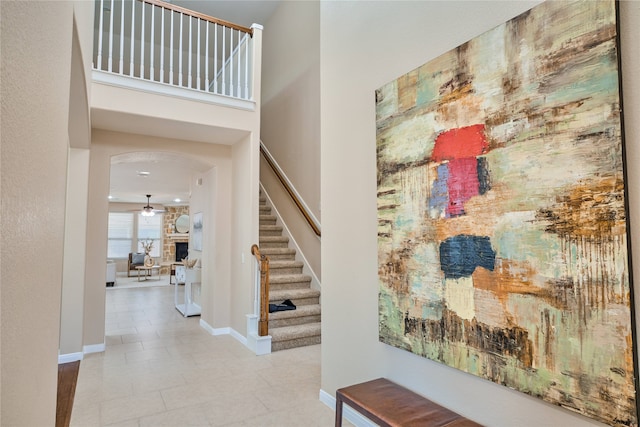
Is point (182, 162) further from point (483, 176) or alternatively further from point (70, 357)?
point (483, 176)

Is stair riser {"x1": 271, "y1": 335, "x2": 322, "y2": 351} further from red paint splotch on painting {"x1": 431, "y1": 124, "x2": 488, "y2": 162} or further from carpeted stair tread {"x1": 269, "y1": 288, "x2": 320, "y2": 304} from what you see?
red paint splotch on painting {"x1": 431, "y1": 124, "x2": 488, "y2": 162}

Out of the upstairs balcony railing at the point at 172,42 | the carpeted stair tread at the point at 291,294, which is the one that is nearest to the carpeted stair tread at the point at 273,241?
the carpeted stair tread at the point at 291,294

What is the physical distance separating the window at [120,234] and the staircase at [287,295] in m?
9.36

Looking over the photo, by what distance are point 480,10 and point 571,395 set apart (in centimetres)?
176

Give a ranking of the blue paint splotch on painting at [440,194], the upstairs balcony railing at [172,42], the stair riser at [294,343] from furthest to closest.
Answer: the stair riser at [294,343] < the upstairs balcony railing at [172,42] < the blue paint splotch on painting at [440,194]

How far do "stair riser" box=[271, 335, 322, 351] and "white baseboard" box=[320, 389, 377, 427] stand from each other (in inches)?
57.9

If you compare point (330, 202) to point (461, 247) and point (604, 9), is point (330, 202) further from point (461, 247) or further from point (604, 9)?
point (604, 9)

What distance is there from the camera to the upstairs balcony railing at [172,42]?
4.23 metres

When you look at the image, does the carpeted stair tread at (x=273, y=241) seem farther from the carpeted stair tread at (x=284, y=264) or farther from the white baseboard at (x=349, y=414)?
the white baseboard at (x=349, y=414)

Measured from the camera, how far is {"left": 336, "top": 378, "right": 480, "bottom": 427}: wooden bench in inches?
70.6

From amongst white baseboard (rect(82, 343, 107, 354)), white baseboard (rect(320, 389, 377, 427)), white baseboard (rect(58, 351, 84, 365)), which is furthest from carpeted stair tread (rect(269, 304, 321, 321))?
white baseboard (rect(58, 351, 84, 365))

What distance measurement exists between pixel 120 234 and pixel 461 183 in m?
14.1

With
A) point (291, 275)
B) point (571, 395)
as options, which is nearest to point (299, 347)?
point (291, 275)

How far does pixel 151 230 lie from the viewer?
1391 cm
